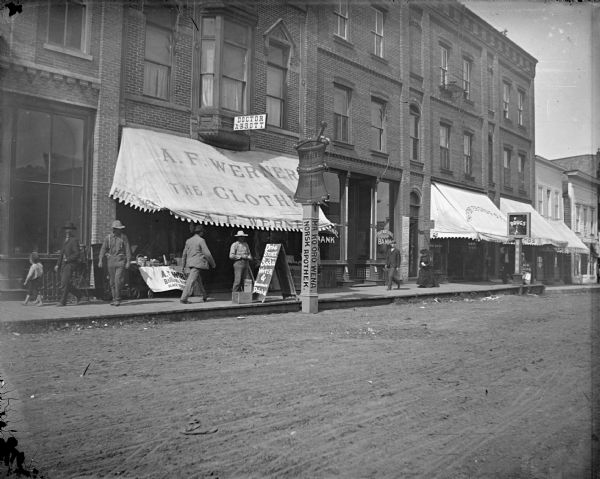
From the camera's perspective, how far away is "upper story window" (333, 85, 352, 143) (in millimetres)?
19375

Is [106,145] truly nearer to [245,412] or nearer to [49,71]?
[49,71]

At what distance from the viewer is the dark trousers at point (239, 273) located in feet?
42.5

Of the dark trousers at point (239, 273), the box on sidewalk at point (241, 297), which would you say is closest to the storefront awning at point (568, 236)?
the dark trousers at point (239, 273)

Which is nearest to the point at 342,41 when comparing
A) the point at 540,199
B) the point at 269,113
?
the point at 269,113

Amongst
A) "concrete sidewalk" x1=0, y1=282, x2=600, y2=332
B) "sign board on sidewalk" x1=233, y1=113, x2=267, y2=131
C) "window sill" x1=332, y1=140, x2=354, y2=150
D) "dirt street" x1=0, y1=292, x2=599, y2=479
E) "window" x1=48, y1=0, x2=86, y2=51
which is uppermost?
"window" x1=48, y1=0, x2=86, y2=51

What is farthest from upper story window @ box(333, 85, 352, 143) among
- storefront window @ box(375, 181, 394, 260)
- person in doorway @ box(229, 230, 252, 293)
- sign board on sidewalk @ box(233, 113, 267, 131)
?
person in doorway @ box(229, 230, 252, 293)

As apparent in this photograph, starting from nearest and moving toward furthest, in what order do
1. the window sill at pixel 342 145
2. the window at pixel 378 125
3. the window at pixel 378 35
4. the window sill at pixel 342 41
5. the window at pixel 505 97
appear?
the window sill at pixel 342 41
the window sill at pixel 342 145
the window at pixel 378 35
the window at pixel 378 125
the window at pixel 505 97

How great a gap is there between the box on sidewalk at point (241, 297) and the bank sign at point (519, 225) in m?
12.2

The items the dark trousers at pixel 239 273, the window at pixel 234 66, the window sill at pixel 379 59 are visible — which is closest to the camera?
the dark trousers at pixel 239 273

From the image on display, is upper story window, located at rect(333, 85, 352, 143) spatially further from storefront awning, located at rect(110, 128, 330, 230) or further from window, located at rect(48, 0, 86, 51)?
window, located at rect(48, 0, 86, 51)

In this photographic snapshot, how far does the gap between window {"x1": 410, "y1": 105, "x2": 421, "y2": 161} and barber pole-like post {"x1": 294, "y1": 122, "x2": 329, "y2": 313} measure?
11293mm

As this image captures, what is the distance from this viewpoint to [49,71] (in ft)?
38.4

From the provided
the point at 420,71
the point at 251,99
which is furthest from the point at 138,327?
the point at 420,71

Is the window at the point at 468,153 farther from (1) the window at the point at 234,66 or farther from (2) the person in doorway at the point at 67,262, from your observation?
(2) the person in doorway at the point at 67,262
